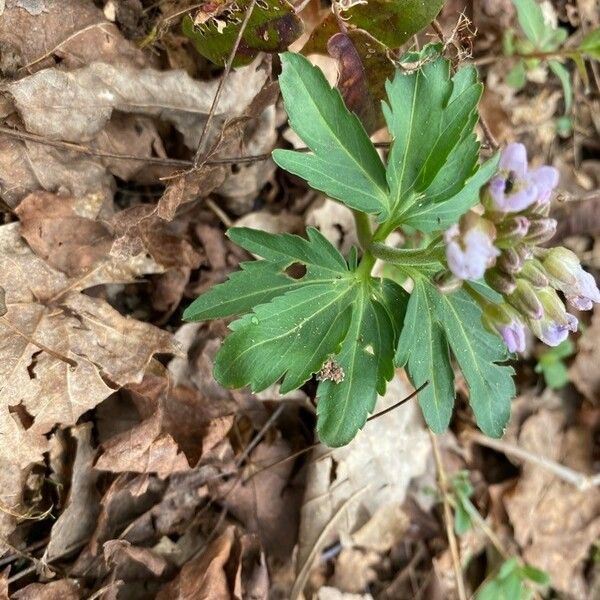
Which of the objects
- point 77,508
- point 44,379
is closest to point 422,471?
point 77,508

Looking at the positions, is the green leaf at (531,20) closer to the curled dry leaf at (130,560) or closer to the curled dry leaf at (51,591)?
the curled dry leaf at (130,560)

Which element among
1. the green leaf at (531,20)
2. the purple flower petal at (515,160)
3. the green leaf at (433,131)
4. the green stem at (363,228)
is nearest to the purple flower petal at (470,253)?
the purple flower petal at (515,160)

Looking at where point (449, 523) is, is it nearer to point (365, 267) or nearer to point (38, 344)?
point (365, 267)

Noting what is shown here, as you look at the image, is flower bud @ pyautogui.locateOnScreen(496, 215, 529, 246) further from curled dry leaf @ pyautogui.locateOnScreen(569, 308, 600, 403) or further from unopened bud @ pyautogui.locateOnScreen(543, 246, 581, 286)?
curled dry leaf @ pyautogui.locateOnScreen(569, 308, 600, 403)

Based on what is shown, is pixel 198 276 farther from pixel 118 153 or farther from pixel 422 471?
pixel 422 471

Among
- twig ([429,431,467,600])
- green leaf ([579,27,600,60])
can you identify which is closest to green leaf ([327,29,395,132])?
green leaf ([579,27,600,60])
